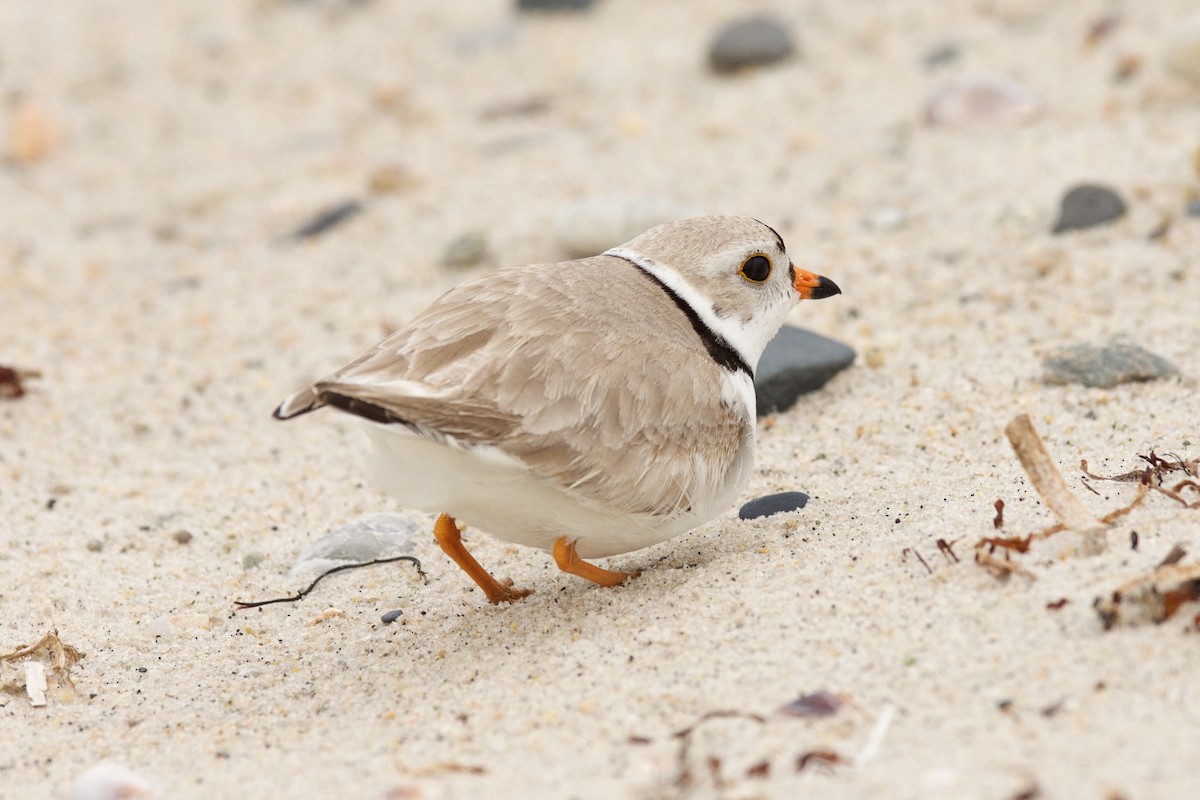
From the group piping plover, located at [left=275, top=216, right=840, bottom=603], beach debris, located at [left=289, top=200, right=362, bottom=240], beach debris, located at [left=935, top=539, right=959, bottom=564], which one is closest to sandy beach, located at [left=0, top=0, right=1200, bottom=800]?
beach debris, located at [left=935, top=539, right=959, bottom=564]

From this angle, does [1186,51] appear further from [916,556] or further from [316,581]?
[316,581]

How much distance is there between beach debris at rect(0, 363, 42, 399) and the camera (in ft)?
19.4

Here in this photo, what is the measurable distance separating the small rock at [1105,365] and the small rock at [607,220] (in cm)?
197

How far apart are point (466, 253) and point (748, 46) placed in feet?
8.72

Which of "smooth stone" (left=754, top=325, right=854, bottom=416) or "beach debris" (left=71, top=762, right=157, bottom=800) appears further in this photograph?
"smooth stone" (left=754, top=325, right=854, bottom=416)

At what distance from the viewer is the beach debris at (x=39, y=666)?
3775 mm

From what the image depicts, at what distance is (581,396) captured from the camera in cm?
354

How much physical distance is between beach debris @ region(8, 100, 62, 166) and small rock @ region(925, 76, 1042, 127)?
5.68m

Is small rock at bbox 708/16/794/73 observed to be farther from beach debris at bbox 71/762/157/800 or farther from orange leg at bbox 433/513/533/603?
beach debris at bbox 71/762/157/800

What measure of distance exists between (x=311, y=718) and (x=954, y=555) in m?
1.73

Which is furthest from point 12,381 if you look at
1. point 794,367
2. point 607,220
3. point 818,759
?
point 818,759

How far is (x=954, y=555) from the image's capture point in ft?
11.2

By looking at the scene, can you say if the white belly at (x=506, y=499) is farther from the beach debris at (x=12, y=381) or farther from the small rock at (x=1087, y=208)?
the beach debris at (x=12, y=381)

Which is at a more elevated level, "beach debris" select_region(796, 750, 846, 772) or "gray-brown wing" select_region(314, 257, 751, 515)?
"gray-brown wing" select_region(314, 257, 751, 515)
